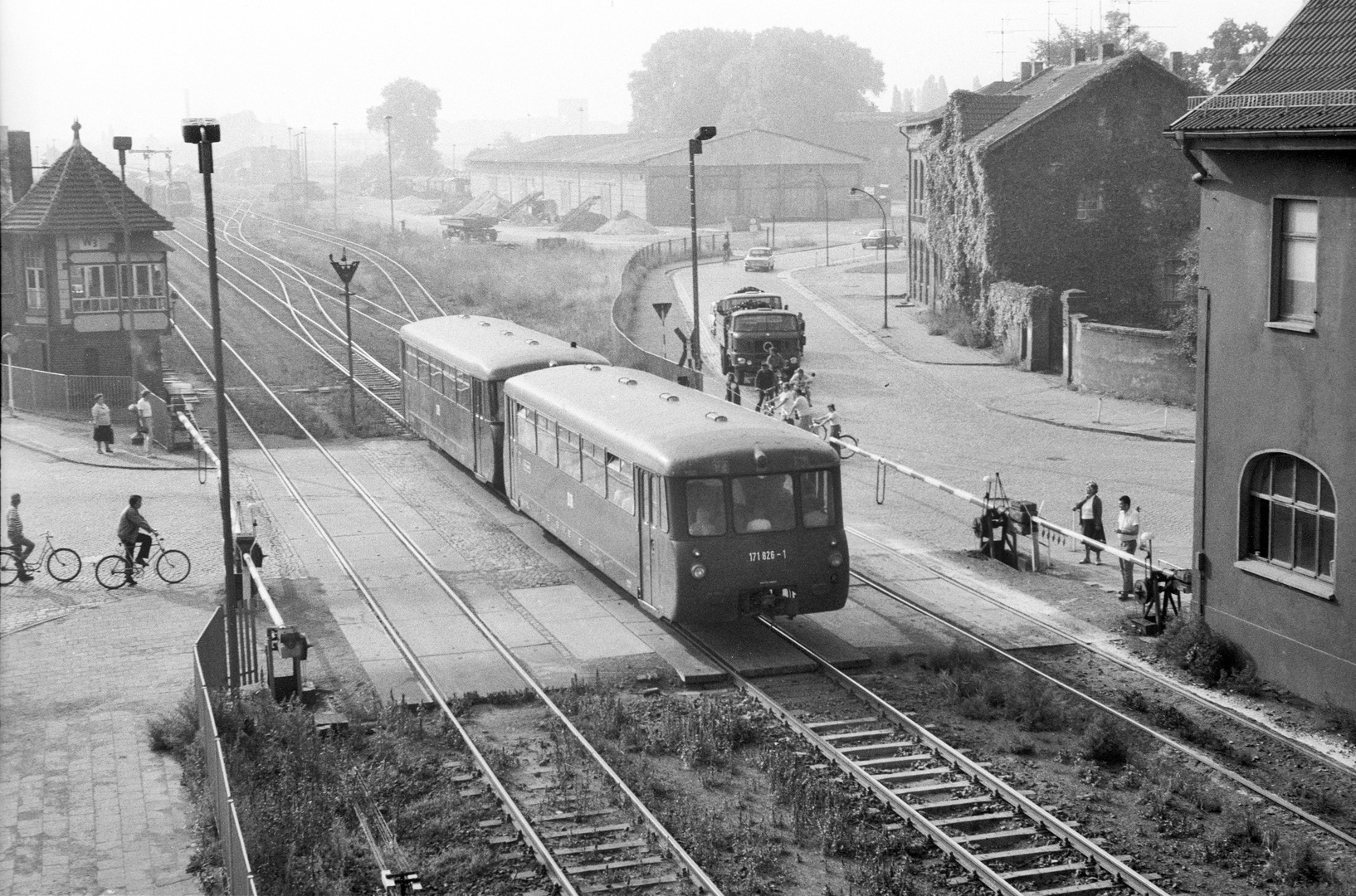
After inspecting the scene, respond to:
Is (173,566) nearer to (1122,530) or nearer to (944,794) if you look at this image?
(944,794)

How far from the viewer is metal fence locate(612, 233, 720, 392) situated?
38375mm

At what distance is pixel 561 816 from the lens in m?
13.9

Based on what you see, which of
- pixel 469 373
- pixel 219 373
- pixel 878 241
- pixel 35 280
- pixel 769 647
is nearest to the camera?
pixel 769 647

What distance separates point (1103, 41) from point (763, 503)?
72092 millimetres

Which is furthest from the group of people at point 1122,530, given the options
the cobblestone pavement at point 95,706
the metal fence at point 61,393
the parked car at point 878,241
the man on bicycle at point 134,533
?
the parked car at point 878,241

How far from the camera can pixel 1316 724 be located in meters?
16.5

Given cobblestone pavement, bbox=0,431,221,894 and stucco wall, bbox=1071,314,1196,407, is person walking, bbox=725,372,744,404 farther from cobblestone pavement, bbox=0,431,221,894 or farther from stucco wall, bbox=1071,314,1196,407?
cobblestone pavement, bbox=0,431,221,894

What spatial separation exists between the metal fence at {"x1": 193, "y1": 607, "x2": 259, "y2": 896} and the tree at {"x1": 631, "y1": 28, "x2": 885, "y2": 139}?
12930 cm

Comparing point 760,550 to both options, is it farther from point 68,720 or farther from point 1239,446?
point 68,720

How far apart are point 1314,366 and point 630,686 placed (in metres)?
8.40

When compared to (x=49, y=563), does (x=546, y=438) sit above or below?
above

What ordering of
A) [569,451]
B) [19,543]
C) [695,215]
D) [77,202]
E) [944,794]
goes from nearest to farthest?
[944,794]
[569,451]
[19,543]
[695,215]
[77,202]

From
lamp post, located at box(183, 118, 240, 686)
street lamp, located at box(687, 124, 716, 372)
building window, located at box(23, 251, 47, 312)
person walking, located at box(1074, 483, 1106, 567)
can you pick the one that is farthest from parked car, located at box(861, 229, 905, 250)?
lamp post, located at box(183, 118, 240, 686)

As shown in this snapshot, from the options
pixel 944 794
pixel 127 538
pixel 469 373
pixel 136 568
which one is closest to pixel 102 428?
pixel 469 373
